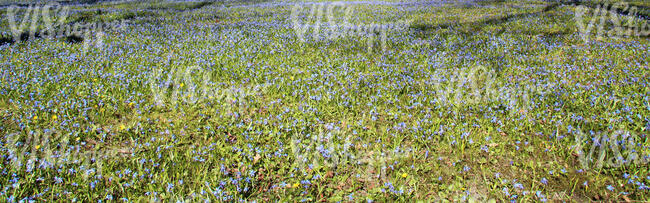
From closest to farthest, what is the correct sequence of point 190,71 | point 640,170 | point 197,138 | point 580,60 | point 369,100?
point 640,170, point 197,138, point 369,100, point 190,71, point 580,60

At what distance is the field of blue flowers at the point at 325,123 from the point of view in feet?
12.3

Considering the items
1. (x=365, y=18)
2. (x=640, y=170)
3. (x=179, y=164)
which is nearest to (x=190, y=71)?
(x=179, y=164)

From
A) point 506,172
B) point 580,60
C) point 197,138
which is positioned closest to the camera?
point 506,172

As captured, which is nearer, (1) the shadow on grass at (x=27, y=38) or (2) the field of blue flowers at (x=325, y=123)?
(2) the field of blue flowers at (x=325, y=123)

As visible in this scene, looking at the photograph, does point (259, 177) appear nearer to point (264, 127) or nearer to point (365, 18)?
point (264, 127)

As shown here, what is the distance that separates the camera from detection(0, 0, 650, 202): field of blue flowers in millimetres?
3742

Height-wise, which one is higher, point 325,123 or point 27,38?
point 27,38

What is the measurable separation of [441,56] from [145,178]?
22.3ft

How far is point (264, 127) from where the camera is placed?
194 inches

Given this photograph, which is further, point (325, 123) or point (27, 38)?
point (27, 38)

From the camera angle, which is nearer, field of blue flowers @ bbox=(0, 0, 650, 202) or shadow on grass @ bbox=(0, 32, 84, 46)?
field of blue flowers @ bbox=(0, 0, 650, 202)

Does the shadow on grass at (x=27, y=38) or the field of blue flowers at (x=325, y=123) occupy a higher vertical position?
the shadow on grass at (x=27, y=38)

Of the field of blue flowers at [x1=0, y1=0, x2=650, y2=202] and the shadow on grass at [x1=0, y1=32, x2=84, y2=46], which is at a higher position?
the shadow on grass at [x1=0, y1=32, x2=84, y2=46]

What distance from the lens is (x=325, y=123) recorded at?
510cm
